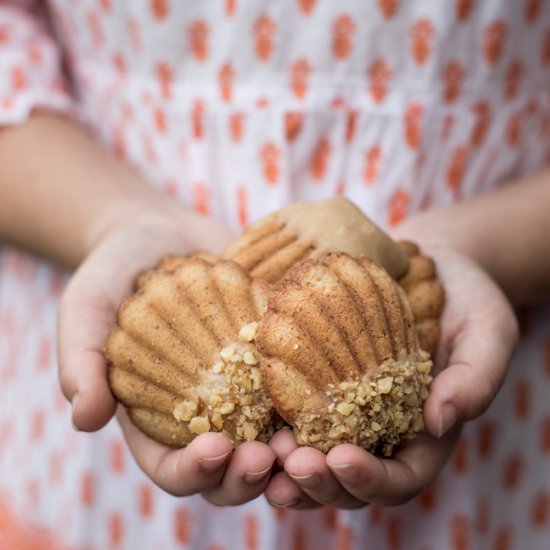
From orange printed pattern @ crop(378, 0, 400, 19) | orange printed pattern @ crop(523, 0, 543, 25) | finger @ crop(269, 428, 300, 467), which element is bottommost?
finger @ crop(269, 428, 300, 467)

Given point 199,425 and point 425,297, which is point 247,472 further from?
point 425,297

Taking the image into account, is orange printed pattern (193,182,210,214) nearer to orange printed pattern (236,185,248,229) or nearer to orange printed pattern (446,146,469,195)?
orange printed pattern (236,185,248,229)

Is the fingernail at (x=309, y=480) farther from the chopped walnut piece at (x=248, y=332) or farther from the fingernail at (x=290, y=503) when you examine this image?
the chopped walnut piece at (x=248, y=332)

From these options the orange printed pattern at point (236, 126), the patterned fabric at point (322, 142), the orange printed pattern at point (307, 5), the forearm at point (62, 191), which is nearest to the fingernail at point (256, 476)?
the patterned fabric at point (322, 142)

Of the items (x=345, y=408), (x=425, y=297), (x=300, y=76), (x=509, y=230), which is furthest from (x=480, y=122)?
(x=345, y=408)

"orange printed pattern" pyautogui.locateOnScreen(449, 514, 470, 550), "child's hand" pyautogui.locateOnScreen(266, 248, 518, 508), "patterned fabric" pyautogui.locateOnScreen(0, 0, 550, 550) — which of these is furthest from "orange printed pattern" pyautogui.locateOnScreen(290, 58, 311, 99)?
"orange printed pattern" pyautogui.locateOnScreen(449, 514, 470, 550)

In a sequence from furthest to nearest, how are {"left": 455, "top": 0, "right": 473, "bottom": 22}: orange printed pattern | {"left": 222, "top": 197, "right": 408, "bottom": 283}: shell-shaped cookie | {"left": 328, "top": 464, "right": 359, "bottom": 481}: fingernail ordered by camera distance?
{"left": 455, "top": 0, "right": 473, "bottom": 22}: orange printed pattern < {"left": 222, "top": 197, "right": 408, "bottom": 283}: shell-shaped cookie < {"left": 328, "top": 464, "right": 359, "bottom": 481}: fingernail
